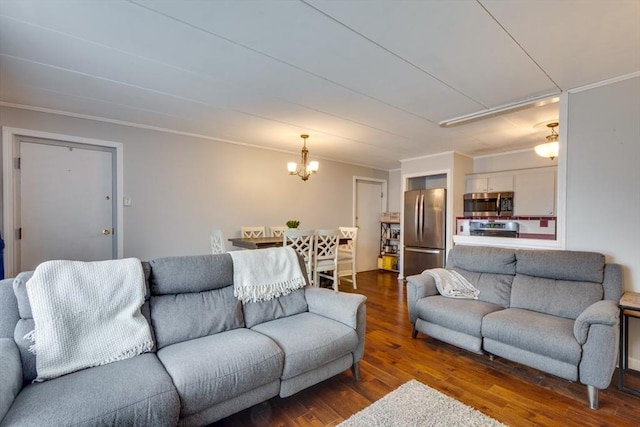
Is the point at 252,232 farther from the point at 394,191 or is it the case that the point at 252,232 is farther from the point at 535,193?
the point at 535,193

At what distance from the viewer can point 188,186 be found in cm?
410

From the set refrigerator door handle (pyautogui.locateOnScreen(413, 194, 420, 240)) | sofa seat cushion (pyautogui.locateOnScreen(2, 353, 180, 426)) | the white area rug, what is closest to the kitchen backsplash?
refrigerator door handle (pyautogui.locateOnScreen(413, 194, 420, 240))

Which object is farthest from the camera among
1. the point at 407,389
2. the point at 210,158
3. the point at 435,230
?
the point at 435,230

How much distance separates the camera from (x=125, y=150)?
3623mm

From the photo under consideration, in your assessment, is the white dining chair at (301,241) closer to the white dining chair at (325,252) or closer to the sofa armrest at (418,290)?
the white dining chair at (325,252)

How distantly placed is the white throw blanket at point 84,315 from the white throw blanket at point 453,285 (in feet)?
8.25

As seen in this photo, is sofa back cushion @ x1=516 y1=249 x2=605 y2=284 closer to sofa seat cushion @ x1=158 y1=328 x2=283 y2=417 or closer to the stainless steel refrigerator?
the stainless steel refrigerator

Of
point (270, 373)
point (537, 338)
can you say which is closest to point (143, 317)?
point (270, 373)

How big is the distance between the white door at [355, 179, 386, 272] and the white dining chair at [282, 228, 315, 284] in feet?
8.15

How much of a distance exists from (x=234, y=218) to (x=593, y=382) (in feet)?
13.7

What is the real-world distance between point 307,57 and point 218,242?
255 centimetres

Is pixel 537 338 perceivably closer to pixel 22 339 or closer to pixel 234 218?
pixel 22 339

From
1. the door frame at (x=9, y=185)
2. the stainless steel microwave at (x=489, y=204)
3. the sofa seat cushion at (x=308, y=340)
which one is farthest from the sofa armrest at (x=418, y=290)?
the door frame at (x=9, y=185)

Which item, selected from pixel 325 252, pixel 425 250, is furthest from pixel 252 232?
pixel 425 250
